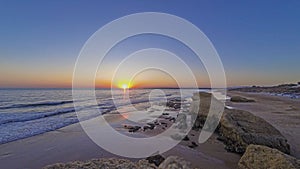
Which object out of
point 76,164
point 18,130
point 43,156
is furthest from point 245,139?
point 18,130

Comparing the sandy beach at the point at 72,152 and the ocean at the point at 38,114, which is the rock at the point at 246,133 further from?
the ocean at the point at 38,114

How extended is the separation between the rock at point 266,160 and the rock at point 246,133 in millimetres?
1389

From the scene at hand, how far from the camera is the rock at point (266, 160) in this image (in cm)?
415

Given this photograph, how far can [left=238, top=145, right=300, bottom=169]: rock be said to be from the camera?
4.15m

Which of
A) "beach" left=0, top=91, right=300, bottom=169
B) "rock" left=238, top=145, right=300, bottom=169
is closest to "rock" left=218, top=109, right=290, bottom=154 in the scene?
"beach" left=0, top=91, right=300, bottom=169

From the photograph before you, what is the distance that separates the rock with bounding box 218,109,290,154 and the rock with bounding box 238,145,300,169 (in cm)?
139

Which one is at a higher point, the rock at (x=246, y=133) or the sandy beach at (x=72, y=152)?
the rock at (x=246, y=133)

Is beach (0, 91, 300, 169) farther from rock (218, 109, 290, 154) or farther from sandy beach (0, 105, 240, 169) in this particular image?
rock (218, 109, 290, 154)

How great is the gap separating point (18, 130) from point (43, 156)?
5381mm

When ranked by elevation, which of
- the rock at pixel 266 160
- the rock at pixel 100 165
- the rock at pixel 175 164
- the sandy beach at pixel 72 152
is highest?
the rock at pixel 175 164

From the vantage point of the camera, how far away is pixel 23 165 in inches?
232

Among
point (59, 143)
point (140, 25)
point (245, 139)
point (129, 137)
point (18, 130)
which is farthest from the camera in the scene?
point (140, 25)

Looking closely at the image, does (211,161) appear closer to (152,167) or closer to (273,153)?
(273,153)

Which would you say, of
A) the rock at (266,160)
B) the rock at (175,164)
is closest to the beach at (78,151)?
the rock at (266,160)
